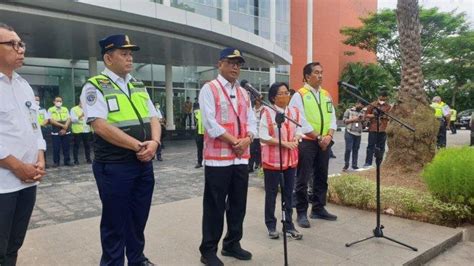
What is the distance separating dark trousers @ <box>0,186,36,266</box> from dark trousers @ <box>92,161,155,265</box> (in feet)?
1.70

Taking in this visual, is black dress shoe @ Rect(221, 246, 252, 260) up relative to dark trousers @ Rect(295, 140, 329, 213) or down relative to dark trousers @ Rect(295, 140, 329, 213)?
down

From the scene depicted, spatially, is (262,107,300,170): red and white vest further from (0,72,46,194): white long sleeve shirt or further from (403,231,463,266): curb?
(0,72,46,194): white long sleeve shirt

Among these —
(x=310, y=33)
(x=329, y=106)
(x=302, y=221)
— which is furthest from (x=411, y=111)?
(x=310, y=33)

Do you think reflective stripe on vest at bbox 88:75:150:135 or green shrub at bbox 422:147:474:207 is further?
green shrub at bbox 422:147:474:207

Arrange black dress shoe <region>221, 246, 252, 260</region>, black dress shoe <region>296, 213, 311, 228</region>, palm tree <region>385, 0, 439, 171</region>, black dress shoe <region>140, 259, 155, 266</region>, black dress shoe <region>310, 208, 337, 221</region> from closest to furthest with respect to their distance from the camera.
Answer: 1. black dress shoe <region>140, 259, 155, 266</region>
2. black dress shoe <region>221, 246, 252, 260</region>
3. black dress shoe <region>296, 213, 311, 228</region>
4. black dress shoe <region>310, 208, 337, 221</region>
5. palm tree <region>385, 0, 439, 171</region>

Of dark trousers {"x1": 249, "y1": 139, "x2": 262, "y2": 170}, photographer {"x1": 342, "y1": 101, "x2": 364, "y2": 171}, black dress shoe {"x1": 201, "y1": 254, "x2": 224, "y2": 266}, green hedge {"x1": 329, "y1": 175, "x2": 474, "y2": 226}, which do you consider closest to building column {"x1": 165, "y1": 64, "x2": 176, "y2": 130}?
dark trousers {"x1": 249, "y1": 139, "x2": 262, "y2": 170}

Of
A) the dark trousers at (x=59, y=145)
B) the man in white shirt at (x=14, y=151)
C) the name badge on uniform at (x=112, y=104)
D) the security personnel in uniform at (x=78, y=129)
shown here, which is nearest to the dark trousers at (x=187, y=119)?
the security personnel in uniform at (x=78, y=129)

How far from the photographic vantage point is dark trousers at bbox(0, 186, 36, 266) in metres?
2.59

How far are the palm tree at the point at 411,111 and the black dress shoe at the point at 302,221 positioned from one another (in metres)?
3.11

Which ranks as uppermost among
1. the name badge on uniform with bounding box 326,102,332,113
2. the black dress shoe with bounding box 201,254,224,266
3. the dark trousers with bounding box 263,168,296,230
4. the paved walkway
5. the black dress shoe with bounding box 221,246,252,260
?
the name badge on uniform with bounding box 326,102,332,113

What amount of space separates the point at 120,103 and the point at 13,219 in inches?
44.2

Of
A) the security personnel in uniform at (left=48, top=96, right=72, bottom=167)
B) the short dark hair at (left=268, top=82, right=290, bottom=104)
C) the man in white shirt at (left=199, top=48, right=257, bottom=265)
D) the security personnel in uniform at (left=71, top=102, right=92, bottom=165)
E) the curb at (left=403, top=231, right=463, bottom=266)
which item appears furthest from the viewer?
the security personnel in uniform at (left=71, top=102, right=92, bottom=165)

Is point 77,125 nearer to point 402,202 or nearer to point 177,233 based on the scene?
point 177,233

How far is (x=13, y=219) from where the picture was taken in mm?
2730
